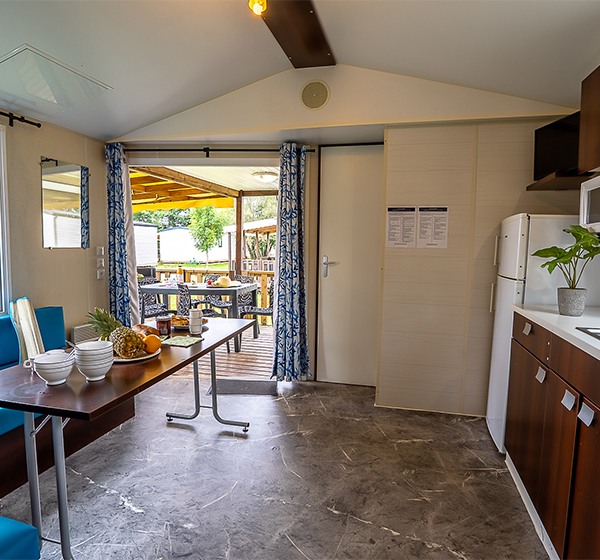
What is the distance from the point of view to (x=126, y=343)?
6.06ft

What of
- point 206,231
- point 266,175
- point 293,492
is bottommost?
point 293,492

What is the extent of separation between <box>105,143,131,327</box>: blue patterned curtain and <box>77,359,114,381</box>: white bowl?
235 centimetres

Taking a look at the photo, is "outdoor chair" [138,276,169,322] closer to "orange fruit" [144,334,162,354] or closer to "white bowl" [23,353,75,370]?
"orange fruit" [144,334,162,354]

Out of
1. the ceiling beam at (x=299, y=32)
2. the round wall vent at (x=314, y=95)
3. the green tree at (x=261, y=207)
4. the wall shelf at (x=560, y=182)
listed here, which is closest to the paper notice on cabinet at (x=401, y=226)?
the wall shelf at (x=560, y=182)

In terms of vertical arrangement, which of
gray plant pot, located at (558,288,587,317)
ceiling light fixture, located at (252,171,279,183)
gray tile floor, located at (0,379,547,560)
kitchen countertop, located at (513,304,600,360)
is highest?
ceiling light fixture, located at (252,171,279,183)

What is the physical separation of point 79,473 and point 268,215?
250 inches

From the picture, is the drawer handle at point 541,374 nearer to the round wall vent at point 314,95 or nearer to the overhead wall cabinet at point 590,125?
the overhead wall cabinet at point 590,125

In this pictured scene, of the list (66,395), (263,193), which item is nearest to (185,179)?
(263,193)

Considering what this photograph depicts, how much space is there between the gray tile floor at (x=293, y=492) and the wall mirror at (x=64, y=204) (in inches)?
62.4

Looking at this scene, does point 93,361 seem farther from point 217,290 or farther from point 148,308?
point 148,308

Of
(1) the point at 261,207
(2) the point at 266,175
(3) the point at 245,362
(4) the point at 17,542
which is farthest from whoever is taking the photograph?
(1) the point at 261,207

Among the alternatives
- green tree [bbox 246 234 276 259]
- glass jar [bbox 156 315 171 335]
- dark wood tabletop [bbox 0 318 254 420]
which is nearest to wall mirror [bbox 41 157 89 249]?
glass jar [bbox 156 315 171 335]

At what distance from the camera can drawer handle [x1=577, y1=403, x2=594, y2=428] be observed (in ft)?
4.64

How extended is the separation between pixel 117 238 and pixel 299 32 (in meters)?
2.46
